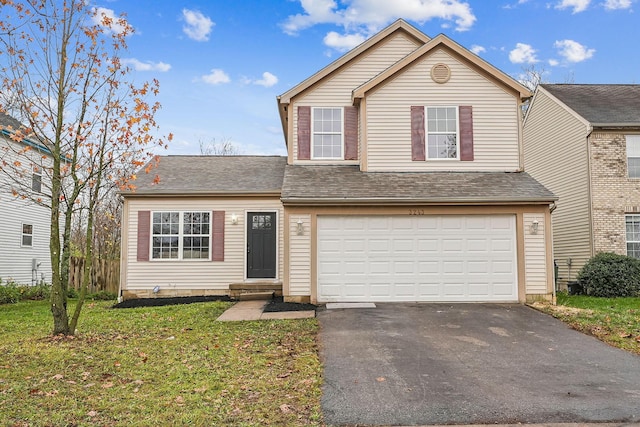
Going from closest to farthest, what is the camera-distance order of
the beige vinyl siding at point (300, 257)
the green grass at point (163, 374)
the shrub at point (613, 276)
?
the green grass at point (163, 374)
the beige vinyl siding at point (300, 257)
the shrub at point (613, 276)

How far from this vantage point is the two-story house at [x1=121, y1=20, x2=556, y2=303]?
1096 cm

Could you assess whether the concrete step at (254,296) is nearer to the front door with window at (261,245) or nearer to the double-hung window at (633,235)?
the front door with window at (261,245)

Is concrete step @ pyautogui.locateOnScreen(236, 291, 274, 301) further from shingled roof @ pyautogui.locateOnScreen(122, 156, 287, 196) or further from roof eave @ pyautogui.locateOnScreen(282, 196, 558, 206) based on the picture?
roof eave @ pyautogui.locateOnScreen(282, 196, 558, 206)

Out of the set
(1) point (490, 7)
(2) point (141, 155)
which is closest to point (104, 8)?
(2) point (141, 155)

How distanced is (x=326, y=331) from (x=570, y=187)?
12333 mm

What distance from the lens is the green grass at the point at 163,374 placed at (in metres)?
4.41

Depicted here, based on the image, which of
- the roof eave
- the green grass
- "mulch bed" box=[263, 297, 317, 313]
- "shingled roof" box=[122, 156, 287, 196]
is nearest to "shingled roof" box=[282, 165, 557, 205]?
the roof eave

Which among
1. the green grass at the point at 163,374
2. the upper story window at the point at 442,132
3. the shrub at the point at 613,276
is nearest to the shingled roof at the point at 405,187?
the upper story window at the point at 442,132

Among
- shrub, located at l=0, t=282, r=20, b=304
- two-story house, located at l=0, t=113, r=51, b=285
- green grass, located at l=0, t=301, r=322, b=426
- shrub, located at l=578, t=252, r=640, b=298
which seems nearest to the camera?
green grass, located at l=0, t=301, r=322, b=426

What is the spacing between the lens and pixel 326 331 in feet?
26.3

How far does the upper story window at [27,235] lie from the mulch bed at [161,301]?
27.1 ft

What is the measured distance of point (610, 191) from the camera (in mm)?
14938

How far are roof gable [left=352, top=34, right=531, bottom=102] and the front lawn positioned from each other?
18.5 feet

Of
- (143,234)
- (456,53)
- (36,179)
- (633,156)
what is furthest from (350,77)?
(633,156)
